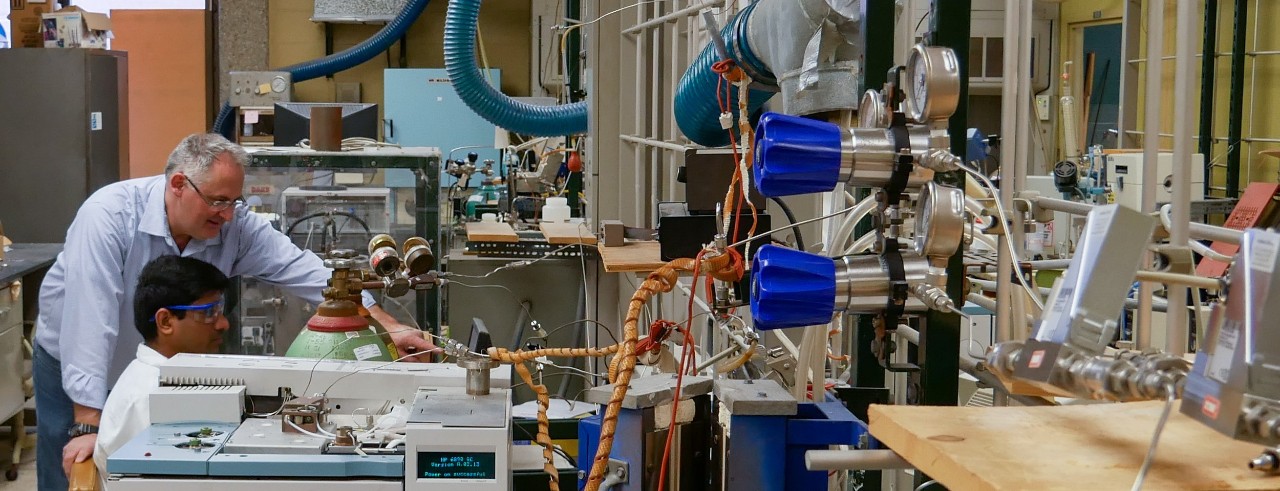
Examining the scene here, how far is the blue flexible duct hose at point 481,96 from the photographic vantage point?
171 inches

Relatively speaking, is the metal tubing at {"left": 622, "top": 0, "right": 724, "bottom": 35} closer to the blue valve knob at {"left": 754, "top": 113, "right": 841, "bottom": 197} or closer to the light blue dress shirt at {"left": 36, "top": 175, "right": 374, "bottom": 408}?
the light blue dress shirt at {"left": 36, "top": 175, "right": 374, "bottom": 408}

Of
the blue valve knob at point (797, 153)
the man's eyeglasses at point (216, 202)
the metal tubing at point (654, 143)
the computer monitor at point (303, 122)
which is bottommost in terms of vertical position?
the man's eyeglasses at point (216, 202)

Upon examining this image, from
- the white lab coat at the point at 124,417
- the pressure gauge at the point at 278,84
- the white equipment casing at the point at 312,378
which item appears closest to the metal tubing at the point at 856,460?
the white equipment casing at the point at 312,378

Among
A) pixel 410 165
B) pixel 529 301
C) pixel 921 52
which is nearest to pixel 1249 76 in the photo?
pixel 529 301

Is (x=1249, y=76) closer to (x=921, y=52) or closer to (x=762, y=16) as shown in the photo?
(x=762, y=16)

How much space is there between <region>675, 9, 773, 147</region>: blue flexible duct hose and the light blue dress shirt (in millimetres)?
934

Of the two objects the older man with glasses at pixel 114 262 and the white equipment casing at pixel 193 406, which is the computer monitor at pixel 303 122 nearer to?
the older man with glasses at pixel 114 262

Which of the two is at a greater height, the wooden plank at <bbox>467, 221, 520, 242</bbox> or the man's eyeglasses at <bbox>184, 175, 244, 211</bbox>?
the man's eyeglasses at <bbox>184, 175, 244, 211</bbox>

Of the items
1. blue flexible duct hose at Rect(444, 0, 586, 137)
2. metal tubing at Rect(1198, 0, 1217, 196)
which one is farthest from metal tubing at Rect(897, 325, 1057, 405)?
metal tubing at Rect(1198, 0, 1217, 196)

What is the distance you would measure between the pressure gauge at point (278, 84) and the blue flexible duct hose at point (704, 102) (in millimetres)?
4014

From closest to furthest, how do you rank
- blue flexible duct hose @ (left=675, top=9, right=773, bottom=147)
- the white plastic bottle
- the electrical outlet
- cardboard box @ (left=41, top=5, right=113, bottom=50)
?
blue flexible duct hose @ (left=675, top=9, right=773, bottom=147), the white plastic bottle, cardboard box @ (left=41, top=5, right=113, bottom=50), the electrical outlet

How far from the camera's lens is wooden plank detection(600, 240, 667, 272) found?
3.02 metres

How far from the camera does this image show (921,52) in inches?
44.6

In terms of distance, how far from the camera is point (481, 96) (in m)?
4.68
